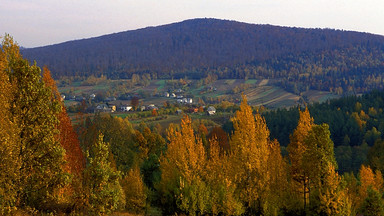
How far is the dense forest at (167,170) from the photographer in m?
23.7

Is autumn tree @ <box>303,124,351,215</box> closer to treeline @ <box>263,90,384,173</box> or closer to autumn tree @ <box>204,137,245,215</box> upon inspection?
autumn tree @ <box>204,137,245,215</box>

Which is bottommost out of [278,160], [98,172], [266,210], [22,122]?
[266,210]

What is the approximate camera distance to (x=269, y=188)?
1448 inches

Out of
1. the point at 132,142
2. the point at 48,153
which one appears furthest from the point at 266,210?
the point at 132,142

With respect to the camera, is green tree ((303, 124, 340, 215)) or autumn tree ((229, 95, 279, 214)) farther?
autumn tree ((229, 95, 279, 214))

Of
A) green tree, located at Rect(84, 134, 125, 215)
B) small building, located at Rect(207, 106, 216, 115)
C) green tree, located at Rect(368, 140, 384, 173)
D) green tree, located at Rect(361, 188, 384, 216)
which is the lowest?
small building, located at Rect(207, 106, 216, 115)

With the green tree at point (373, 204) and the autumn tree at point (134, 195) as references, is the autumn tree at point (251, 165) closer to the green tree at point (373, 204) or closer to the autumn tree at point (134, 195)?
the autumn tree at point (134, 195)

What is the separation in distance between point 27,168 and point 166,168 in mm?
19751

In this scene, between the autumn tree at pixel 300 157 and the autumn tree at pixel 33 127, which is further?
the autumn tree at pixel 300 157

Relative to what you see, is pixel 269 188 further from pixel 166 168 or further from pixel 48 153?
pixel 48 153

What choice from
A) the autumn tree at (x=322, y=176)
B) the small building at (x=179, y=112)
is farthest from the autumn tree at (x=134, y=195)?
the small building at (x=179, y=112)

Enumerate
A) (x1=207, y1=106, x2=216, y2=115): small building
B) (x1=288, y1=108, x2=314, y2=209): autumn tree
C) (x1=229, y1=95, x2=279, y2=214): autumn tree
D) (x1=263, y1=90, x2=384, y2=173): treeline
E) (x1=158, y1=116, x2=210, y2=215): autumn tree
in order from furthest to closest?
1. (x1=207, y1=106, x2=216, y2=115): small building
2. (x1=263, y1=90, x2=384, y2=173): treeline
3. (x1=288, y1=108, x2=314, y2=209): autumn tree
4. (x1=229, y1=95, x2=279, y2=214): autumn tree
5. (x1=158, y1=116, x2=210, y2=215): autumn tree

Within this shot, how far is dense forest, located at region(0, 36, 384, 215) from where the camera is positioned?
23.7 meters

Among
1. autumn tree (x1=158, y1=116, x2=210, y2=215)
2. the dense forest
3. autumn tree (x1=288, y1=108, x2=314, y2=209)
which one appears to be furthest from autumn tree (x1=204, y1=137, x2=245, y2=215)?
autumn tree (x1=288, y1=108, x2=314, y2=209)
